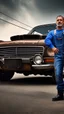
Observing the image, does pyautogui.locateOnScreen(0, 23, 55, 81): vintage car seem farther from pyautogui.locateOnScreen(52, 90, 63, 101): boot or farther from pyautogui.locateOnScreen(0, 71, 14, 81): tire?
pyautogui.locateOnScreen(52, 90, 63, 101): boot

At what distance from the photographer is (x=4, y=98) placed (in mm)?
6062

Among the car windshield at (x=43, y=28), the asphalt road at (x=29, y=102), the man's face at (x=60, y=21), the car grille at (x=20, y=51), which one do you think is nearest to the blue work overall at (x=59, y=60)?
the man's face at (x=60, y=21)

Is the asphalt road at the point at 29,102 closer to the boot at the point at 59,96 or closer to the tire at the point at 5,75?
the boot at the point at 59,96

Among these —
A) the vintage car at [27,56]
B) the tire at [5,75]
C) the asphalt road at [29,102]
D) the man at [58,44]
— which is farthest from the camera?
the tire at [5,75]

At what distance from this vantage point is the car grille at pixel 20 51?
8181 mm

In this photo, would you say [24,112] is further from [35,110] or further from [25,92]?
[25,92]

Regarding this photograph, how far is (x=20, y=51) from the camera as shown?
8.46m

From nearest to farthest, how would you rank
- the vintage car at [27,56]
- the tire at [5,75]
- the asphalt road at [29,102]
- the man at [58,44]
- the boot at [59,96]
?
the asphalt road at [29,102] → the man at [58,44] → the boot at [59,96] → the vintage car at [27,56] → the tire at [5,75]

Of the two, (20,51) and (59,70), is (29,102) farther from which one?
(20,51)

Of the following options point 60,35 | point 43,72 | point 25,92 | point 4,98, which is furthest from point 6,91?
point 60,35

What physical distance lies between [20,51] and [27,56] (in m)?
0.27

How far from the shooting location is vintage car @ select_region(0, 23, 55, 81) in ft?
26.3

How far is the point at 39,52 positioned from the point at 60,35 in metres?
2.55

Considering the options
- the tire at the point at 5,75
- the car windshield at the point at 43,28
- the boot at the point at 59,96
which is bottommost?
the tire at the point at 5,75
